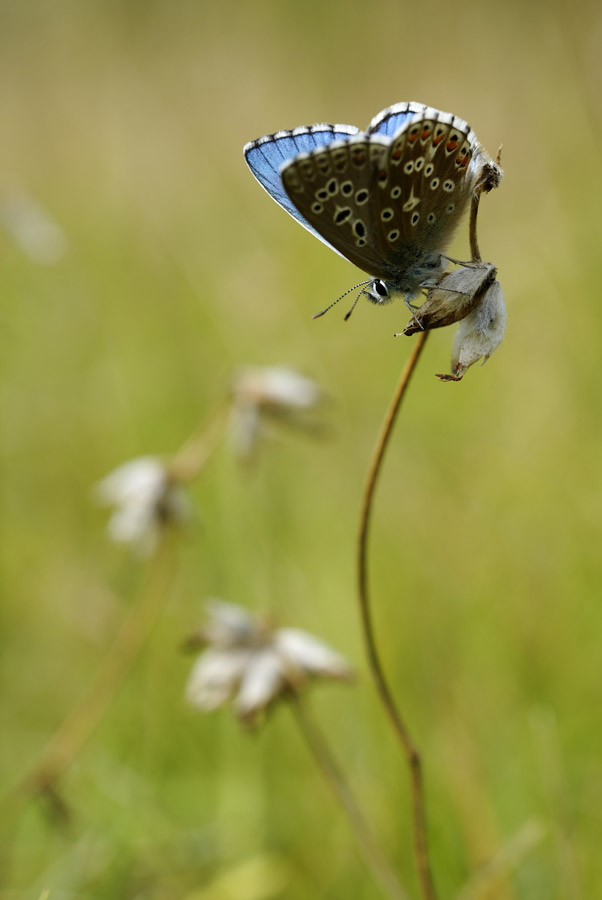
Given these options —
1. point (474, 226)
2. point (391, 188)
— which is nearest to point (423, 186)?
point (391, 188)

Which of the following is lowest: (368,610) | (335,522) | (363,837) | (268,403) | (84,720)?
(363,837)

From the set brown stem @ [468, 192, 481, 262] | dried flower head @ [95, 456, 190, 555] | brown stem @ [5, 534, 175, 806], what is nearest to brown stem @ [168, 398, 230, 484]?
dried flower head @ [95, 456, 190, 555]

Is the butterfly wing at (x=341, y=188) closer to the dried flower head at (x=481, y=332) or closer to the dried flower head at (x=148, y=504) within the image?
the dried flower head at (x=481, y=332)

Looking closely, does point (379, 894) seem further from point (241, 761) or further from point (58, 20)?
point (58, 20)

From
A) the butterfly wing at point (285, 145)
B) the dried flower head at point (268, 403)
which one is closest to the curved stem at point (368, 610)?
the butterfly wing at point (285, 145)

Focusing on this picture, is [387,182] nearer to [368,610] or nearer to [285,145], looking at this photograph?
[285,145]

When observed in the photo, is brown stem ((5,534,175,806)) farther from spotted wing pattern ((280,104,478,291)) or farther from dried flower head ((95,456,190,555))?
spotted wing pattern ((280,104,478,291))
